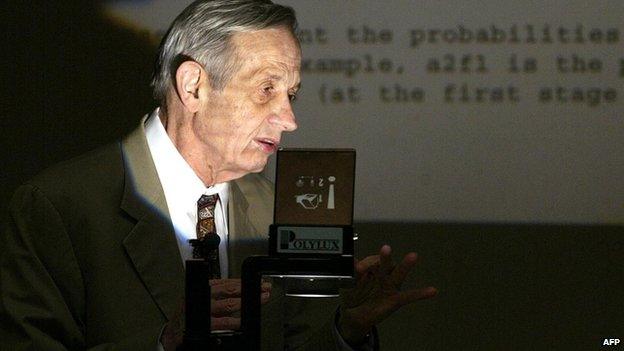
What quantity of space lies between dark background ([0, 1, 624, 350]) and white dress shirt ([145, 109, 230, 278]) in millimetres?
913

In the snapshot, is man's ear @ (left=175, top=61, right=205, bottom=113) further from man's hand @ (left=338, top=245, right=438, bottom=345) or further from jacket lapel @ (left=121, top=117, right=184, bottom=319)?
man's hand @ (left=338, top=245, right=438, bottom=345)

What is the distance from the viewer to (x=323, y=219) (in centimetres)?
197

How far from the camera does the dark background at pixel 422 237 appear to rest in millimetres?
3533

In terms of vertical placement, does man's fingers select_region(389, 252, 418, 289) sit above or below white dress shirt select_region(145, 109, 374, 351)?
below

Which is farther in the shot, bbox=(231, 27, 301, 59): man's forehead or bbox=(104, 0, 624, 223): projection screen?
bbox=(104, 0, 624, 223): projection screen

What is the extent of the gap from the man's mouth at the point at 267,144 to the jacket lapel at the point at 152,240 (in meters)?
0.26

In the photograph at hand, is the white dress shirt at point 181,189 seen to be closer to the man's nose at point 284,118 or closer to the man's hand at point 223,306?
the man's nose at point 284,118

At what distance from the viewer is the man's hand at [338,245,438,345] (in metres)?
2.34

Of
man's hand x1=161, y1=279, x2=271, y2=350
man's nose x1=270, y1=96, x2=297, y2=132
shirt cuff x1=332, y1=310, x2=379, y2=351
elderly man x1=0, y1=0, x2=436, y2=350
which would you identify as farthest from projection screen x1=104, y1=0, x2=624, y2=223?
man's hand x1=161, y1=279, x2=271, y2=350

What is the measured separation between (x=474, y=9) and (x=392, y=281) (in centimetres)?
135

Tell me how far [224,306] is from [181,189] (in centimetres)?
65

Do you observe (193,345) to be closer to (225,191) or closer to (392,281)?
(392,281)

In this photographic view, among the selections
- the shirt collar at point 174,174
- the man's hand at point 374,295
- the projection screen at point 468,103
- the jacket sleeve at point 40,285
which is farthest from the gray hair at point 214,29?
the projection screen at point 468,103

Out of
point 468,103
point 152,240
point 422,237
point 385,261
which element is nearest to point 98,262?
point 152,240
